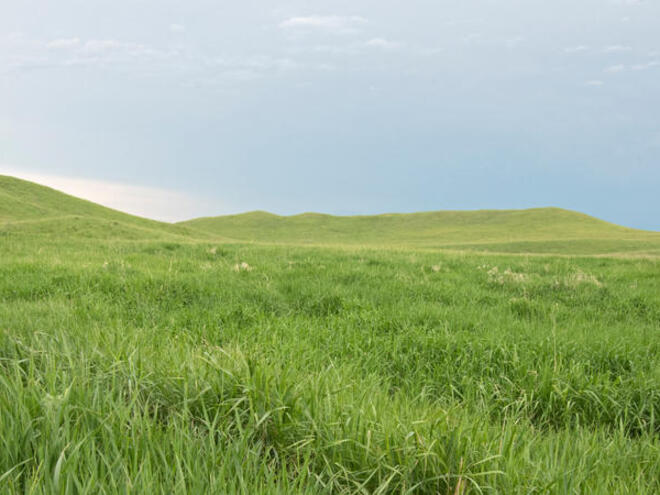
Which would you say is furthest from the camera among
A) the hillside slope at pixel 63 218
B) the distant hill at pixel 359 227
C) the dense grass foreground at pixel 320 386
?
the distant hill at pixel 359 227

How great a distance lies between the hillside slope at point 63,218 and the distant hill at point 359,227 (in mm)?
74

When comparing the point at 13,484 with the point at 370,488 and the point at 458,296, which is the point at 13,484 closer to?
the point at 370,488

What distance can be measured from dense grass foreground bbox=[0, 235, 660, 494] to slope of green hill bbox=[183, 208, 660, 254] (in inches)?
2100

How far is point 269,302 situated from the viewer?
5.95 meters

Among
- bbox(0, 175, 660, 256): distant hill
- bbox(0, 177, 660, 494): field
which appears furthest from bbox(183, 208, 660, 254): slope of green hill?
bbox(0, 177, 660, 494): field

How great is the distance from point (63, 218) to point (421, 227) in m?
66.9

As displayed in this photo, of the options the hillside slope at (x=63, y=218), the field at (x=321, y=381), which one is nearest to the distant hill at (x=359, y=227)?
the hillside slope at (x=63, y=218)

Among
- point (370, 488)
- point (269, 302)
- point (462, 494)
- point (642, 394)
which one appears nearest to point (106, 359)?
point (370, 488)

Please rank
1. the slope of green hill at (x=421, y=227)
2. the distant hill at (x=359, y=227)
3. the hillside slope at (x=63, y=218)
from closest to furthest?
the hillside slope at (x=63, y=218), the distant hill at (x=359, y=227), the slope of green hill at (x=421, y=227)

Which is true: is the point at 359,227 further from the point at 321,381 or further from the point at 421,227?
the point at 321,381

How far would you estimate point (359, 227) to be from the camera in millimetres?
85875

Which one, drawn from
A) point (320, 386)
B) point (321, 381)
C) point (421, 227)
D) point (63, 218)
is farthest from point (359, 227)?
point (320, 386)

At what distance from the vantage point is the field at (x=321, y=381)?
1.59 meters

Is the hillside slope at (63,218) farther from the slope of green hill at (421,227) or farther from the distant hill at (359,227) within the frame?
the slope of green hill at (421,227)
